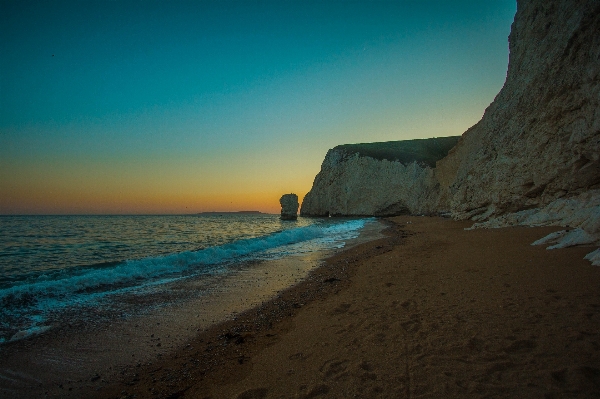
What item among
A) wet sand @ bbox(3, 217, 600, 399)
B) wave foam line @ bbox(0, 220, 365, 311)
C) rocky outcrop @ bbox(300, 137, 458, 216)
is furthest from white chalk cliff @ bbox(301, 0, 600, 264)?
rocky outcrop @ bbox(300, 137, 458, 216)

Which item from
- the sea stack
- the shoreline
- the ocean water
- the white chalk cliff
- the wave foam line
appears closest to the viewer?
the shoreline

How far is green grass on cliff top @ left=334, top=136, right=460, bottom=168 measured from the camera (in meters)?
57.6

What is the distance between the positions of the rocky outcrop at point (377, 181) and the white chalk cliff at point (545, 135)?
1165 inches

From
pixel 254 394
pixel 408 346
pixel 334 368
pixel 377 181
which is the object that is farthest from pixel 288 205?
pixel 254 394

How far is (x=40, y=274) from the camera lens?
29.3 feet

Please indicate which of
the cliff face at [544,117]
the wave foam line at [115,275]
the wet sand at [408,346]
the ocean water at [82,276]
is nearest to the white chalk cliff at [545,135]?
the cliff face at [544,117]

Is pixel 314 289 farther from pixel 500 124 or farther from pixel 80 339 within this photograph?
pixel 500 124

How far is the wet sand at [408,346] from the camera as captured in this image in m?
2.58

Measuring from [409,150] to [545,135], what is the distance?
177 feet

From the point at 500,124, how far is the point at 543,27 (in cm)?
485

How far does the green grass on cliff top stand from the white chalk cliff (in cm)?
3764

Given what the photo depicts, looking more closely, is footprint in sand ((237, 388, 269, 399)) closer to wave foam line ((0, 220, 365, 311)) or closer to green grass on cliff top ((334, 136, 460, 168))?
wave foam line ((0, 220, 365, 311))

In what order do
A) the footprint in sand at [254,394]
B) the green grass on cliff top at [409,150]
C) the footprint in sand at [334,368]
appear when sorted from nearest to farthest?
the footprint in sand at [254,394], the footprint in sand at [334,368], the green grass on cliff top at [409,150]

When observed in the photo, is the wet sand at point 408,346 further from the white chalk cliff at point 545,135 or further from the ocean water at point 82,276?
the ocean water at point 82,276
